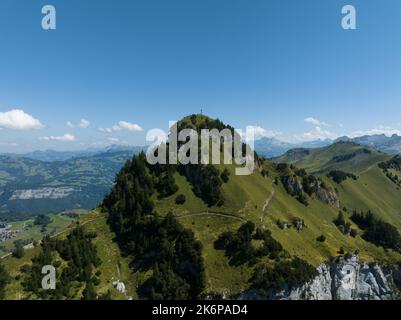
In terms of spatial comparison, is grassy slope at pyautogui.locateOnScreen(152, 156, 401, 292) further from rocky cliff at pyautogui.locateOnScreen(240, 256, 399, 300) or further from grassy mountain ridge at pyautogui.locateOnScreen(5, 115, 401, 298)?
rocky cliff at pyautogui.locateOnScreen(240, 256, 399, 300)

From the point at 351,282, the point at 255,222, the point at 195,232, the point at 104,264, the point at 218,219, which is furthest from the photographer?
the point at 218,219

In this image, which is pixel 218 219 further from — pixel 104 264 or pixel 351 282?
pixel 351 282

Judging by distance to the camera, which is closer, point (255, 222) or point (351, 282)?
point (255, 222)

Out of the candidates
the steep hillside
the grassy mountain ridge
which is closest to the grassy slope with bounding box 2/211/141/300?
the grassy mountain ridge

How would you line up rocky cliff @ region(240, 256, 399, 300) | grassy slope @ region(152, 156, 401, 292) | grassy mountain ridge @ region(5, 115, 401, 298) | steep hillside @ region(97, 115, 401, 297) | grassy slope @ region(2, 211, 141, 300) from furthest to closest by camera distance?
rocky cliff @ region(240, 256, 399, 300)
steep hillside @ region(97, 115, 401, 297)
grassy slope @ region(152, 156, 401, 292)
grassy mountain ridge @ region(5, 115, 401, 298)
grassy slope @ region(2, 211, 141, 300)

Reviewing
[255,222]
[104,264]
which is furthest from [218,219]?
[104,264]

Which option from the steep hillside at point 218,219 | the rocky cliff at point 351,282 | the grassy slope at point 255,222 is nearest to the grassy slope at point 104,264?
the steep hillside at point 218,219

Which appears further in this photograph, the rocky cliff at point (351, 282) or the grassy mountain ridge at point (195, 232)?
the rocky cliff at point (351, 282)

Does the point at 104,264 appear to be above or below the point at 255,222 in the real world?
below

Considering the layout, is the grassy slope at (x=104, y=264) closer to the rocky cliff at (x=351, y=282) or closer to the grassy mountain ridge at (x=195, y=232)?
the grassy mountain ridge at (x=195, y=232)
